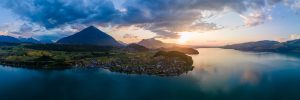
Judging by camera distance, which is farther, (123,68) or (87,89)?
(123,68)

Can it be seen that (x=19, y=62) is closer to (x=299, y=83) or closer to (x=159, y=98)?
(x=159, y=98)

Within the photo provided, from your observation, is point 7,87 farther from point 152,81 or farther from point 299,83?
point 299,83

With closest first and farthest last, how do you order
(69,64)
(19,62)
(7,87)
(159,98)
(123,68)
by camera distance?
(159,98)
(7,87)
(123,68)
(69,64)
(19,62)

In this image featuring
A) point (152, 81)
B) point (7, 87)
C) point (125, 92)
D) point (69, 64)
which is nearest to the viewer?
point (125, 92)

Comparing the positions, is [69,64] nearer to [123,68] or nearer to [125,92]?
[123,68]

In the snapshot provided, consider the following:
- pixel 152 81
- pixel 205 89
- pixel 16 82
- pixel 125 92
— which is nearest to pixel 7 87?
pixel 16 82

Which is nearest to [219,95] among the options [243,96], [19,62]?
[243,96]

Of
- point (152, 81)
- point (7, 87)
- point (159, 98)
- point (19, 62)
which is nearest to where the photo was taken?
point (159, 98)

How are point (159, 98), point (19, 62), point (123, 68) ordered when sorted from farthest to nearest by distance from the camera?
point (19, 62)
point (123, 68)
point (159, 98)

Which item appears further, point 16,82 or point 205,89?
point 16,82
